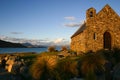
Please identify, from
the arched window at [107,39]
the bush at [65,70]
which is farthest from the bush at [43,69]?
the arched window at [107,39]

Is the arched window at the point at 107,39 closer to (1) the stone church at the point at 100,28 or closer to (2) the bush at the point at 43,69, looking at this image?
(1) the stone church at the point at 100,28

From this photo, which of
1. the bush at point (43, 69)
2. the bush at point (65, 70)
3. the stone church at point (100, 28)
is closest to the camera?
the bush at point (43, 69)

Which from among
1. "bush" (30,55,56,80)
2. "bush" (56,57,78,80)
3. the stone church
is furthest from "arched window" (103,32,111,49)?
"bush" (30,55,56,80)

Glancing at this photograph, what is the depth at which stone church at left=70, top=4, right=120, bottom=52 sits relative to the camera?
2959 cm

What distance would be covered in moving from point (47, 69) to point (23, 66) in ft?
19.8

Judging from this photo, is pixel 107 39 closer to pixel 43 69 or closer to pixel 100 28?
pixel 100 28

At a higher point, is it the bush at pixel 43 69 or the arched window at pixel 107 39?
the arched window at pixel 107 39

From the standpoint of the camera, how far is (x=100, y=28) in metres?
29.9

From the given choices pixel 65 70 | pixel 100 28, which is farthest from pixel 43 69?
pixel 100 28

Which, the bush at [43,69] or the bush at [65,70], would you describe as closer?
the bush at [43,69]

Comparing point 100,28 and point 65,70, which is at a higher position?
point 100,28

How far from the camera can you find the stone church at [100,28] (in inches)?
1165

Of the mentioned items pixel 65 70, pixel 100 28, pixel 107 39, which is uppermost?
pixel 100 28

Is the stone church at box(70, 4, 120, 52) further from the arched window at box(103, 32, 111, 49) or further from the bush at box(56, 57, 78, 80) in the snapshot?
the bush at box(56, 57, 78, 80)
